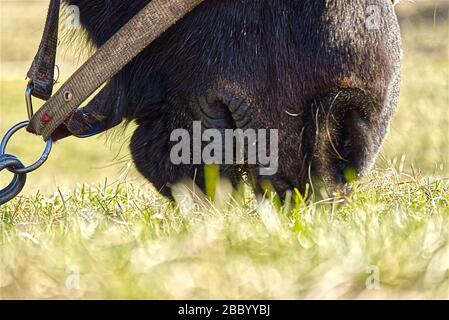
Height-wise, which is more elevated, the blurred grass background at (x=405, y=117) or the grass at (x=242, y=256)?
the blurred grass background at (x=405, y=117)

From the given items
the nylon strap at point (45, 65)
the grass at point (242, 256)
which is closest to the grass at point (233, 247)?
the grass at point (242, 256)

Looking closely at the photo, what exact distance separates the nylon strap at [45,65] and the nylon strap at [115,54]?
0.12 meters

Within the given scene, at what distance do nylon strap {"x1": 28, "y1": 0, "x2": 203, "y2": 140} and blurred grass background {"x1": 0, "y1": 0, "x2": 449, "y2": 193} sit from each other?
1932 mm

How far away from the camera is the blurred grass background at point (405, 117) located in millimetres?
7719

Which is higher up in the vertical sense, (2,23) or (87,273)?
(2,23)

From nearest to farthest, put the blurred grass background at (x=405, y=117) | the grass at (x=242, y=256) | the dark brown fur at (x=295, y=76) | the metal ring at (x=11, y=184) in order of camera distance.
Answer: 1. the grass at (x=242, y=256)
2. the dark brown fur at (x=295, y=76)
3. the metal ring at (x=11, y=184)
4. the blurred grass background at (x=405, y=117)

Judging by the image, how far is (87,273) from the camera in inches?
98.7

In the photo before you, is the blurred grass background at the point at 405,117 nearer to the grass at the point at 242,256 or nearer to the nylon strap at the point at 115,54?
the grass at the point at 242,256

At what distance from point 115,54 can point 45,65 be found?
39 cm

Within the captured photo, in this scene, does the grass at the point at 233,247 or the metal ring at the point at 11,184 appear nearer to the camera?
the grass at the point at 233,247

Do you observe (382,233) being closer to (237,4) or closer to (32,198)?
(237,4)

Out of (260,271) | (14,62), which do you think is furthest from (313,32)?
(14,62)

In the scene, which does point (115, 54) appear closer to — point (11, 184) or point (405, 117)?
point (11, 184)
